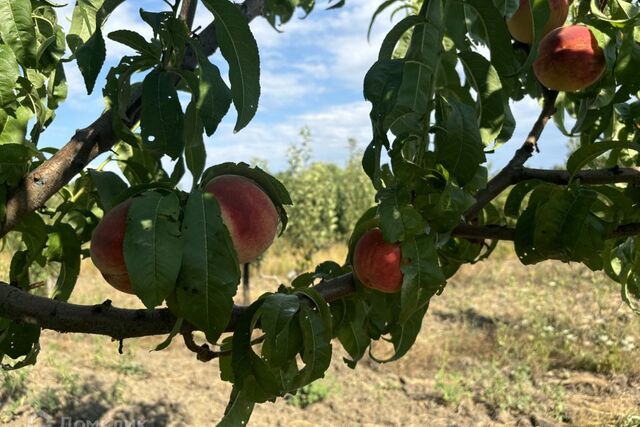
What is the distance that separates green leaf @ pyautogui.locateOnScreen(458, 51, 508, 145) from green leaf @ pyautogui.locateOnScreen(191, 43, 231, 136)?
33 cm

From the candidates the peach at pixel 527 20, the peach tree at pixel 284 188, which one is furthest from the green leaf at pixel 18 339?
the peach at pixel 527 20

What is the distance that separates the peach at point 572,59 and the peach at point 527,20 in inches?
1.2

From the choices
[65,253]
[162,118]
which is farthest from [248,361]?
[65,253]

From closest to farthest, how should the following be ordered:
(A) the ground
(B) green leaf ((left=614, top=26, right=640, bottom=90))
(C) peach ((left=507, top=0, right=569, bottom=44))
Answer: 1. (B) green leaf ((left=614, top=26, right=640, bottom=90))
2. (C) peach ((left=507, top=0, right=569, bottom=44))
3. (A) the ground

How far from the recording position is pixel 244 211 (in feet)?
2.43

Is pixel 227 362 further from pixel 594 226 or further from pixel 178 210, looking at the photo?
pixel 594 226

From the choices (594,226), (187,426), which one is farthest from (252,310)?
(187,426)

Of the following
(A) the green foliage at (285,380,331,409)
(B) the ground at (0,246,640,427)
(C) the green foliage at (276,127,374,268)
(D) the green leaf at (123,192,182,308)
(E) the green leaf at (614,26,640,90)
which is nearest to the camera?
(D) the green leaf at (123,192,182,308)

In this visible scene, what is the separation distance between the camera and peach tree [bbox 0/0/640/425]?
64 cm

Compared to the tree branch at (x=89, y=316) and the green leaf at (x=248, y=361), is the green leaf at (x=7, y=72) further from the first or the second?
the green leaf at (x=248, y=361)

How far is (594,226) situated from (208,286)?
554 millimetres

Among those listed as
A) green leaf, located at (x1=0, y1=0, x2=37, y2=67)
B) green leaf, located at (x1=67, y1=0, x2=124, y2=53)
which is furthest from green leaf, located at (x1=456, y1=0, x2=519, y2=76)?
green leaf, located at (x1=0, y1=0, x2=37, y2=67)

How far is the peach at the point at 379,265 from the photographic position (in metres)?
0.80

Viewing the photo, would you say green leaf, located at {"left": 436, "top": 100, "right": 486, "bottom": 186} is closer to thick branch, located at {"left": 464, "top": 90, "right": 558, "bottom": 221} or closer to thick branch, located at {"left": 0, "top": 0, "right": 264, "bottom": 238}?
thick branch, located at {"left": 464, "top": 90, "right": 558, "bottom": 221}
